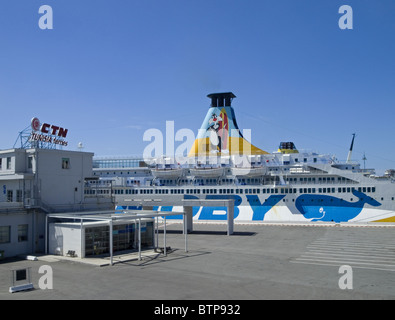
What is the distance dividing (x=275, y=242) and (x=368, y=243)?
22.2ft

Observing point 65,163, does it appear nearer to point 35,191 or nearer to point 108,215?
point 35,191

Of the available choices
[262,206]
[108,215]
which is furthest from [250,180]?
[108,215]

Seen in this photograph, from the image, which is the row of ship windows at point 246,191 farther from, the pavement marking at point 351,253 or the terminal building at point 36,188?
the terminal building at point 36,188

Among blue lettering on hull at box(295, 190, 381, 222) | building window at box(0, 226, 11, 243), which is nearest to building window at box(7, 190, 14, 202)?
building window at box(0, 226, 11, 243)

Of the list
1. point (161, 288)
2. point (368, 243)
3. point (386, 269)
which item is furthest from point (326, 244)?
point (161, 288)

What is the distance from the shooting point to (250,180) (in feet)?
165

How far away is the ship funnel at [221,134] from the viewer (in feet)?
178

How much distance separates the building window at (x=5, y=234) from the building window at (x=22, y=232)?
0.73 m

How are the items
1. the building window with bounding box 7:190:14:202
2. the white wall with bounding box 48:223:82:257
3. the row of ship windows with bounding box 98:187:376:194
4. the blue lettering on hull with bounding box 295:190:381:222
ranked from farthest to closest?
the row of ship windows with bounding box 98:187:376:194
the blue lettering on hull with bounding box 295:190:381:222
the building window with bounding box 7:190:14:202
the white wall with bounding box 48:223:82:257

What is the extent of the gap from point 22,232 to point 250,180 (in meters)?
32.1

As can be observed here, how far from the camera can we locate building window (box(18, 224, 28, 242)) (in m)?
23.5

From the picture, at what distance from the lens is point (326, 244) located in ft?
92.0

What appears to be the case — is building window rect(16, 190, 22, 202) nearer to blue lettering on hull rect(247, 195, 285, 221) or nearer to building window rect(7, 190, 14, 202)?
building window rect(7, 190, 14, 202)
